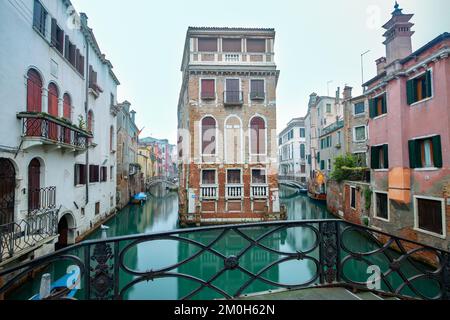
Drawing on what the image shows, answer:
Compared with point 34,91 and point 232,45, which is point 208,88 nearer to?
point 232,45

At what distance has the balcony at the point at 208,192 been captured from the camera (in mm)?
14617

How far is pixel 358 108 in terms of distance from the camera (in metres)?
19.4

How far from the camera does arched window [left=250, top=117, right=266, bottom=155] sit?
15.1 metres

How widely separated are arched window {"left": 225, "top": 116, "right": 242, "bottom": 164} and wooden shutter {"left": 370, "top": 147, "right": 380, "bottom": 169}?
23.2 ft

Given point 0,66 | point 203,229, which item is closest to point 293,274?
point 203,229

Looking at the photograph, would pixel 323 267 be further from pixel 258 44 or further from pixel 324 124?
pixel 324 124

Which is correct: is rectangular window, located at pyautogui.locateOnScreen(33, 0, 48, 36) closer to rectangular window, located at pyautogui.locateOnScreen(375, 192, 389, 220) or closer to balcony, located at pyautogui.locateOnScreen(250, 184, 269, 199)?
balcony, located at pyautogui.locateOnScreen(250, 184, 269, 199)

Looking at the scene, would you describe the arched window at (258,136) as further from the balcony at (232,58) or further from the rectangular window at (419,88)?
the rectangular window at (419,88)

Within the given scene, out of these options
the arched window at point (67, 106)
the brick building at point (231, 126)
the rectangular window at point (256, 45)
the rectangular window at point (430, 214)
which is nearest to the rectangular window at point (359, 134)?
the brick building at point (231, 126)

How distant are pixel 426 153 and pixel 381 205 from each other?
11.3ft

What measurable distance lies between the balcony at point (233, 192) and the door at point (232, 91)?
17.5ft

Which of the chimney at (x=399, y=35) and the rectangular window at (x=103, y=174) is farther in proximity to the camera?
the rectangular window at (x=103, y=174)

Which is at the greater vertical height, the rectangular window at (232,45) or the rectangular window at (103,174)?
the rectangular window at (232,45)

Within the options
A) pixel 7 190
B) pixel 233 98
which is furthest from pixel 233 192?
pixel 7 190
